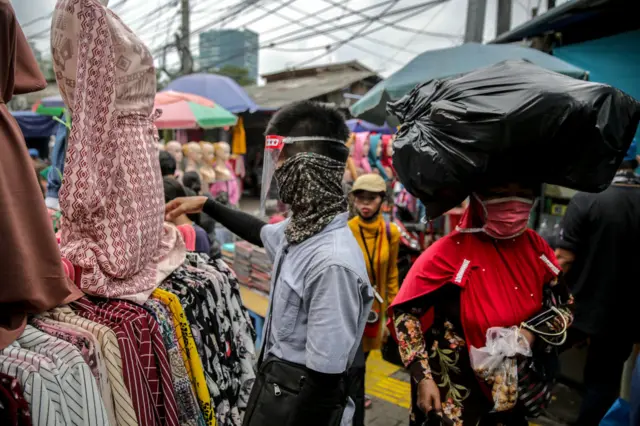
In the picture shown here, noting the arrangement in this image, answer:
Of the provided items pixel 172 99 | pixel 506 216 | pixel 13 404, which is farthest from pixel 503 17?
pixel 13 404

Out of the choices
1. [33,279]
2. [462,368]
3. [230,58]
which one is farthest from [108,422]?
[230,58]

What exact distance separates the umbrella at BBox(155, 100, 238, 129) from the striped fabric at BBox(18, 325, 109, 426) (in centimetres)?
581

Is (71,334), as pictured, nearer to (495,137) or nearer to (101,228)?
(101,228)

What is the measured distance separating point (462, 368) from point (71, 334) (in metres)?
1.73

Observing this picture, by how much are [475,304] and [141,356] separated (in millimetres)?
1494

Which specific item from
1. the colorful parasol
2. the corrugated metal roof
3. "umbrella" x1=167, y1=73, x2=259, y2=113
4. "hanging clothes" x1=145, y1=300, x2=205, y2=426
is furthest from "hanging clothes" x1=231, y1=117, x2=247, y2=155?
"hanging clothes" x1=145, y1=300, x2=205, y2=426

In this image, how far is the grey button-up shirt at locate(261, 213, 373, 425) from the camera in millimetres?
1659

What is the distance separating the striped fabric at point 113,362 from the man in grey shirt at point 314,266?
509 mm

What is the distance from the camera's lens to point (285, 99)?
628 inches

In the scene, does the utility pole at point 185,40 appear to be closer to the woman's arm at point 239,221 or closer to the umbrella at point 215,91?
the umbrella at point 215,91

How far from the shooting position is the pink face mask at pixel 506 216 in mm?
2156

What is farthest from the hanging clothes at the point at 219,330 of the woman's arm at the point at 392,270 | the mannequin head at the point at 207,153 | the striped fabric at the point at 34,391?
the mannequin head at the point at 207,153

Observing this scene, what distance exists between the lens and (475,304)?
2.18 m

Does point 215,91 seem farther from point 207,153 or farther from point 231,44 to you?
point 231,44
